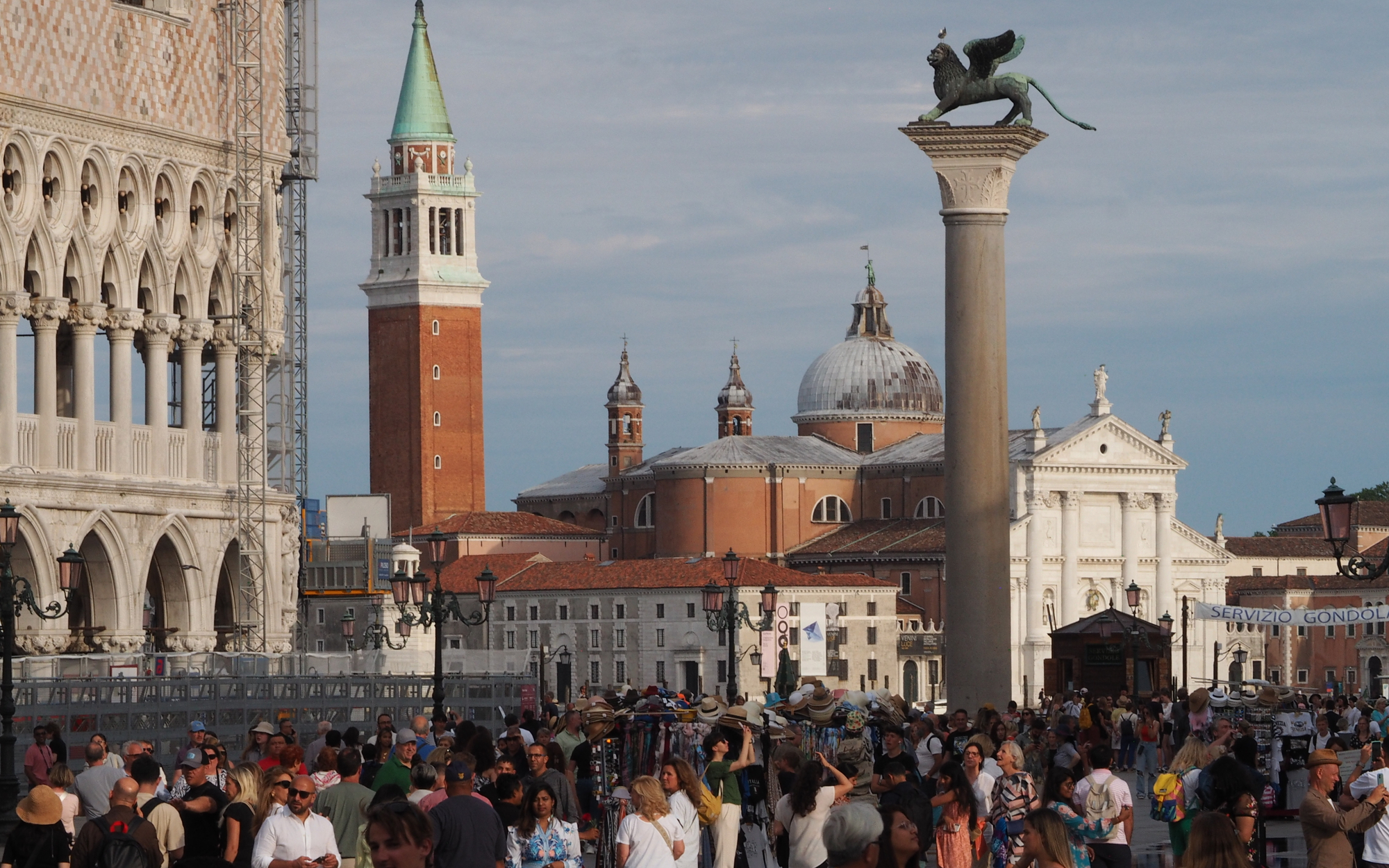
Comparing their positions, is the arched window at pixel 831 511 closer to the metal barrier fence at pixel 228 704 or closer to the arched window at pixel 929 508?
the arched window at pixel 929 508

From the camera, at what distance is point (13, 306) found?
31.0 m

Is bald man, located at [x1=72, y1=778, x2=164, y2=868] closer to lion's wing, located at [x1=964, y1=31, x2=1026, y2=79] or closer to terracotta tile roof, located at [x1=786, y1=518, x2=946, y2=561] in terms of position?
lion's wing, located at [x1=964, y1=31, x2=1026, y2=79]

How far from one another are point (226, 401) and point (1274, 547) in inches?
3262

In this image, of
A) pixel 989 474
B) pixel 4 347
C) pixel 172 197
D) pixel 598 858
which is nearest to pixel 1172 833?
pixel 598 858

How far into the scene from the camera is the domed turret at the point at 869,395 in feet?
361

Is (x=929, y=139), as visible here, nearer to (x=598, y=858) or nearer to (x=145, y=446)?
(x=598, y=858)

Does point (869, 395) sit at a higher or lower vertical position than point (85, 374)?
higher

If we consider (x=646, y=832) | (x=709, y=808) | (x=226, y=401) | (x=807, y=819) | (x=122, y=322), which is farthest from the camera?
(x=226, y=401)

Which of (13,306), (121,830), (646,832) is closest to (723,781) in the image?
(646,832)

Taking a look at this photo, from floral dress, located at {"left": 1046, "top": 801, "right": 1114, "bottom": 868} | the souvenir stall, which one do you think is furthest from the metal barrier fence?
floral dress, located at {"left": 1046, "top": 801, "right": 1114, "bottom": 868}

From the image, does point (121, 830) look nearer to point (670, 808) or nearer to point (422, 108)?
point (670, 808)

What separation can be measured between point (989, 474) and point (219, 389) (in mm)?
17345

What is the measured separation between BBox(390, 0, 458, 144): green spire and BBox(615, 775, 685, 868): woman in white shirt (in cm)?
9147

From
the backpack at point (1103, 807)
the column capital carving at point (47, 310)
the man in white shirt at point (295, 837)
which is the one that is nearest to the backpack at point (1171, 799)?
the backpack at point (1103, 807)
